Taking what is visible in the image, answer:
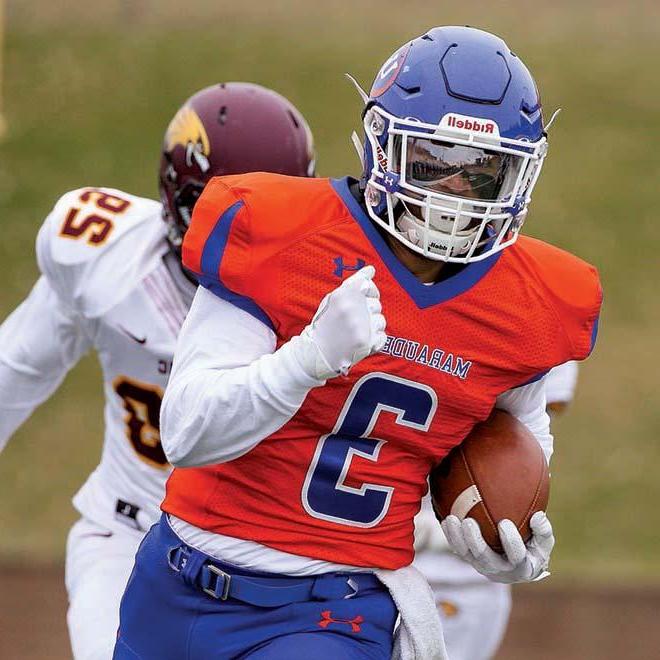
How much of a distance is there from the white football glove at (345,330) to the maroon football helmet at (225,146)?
1336mm

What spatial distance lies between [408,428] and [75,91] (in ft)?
30.8

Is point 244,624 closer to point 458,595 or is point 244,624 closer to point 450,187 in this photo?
point 450,187

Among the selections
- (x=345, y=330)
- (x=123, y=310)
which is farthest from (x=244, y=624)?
(x=123, y=310)

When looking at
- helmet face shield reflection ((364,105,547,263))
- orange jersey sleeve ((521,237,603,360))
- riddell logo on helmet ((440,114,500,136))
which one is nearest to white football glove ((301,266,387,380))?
helmet face shield reflection ((364,105,547,263))

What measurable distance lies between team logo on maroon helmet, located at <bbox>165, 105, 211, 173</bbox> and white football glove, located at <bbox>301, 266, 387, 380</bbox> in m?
1.44

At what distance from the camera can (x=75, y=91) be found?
38.9 ft

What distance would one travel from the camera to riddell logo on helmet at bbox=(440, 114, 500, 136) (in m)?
2.87

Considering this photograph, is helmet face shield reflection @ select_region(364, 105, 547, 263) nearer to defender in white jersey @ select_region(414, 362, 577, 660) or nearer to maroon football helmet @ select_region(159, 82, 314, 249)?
maroon football helmet @ select_region(159, 82, 314, 249)

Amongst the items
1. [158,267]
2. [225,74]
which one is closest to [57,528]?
[158,267]

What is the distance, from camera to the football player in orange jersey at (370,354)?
2869mm

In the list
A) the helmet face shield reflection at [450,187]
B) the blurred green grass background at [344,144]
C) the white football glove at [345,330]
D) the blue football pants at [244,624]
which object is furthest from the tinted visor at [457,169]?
the blurred green grass background at [344,144]

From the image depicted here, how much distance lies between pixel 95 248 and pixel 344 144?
7645 millimetres

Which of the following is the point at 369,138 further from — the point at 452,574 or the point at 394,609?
the point at 452,574

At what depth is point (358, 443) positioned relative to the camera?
9.77ft
